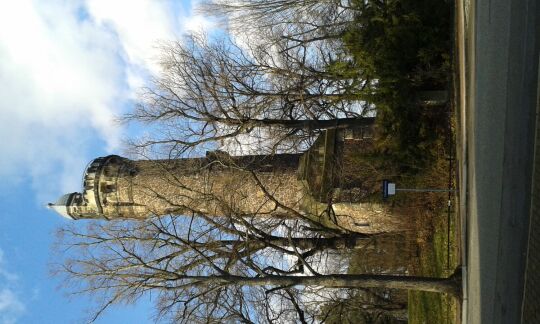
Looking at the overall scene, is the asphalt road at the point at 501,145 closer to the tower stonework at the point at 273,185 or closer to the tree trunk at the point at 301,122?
the tower stonework at the point at 273,185

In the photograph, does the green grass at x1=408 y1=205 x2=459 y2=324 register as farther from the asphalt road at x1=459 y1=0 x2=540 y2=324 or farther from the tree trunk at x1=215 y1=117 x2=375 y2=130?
the tree trunk at x1=215 y1=117 x2=375 y2=130

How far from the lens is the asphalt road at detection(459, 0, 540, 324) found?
755cm

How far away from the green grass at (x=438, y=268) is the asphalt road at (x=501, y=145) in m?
3.56

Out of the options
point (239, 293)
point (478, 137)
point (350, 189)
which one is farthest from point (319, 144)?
point (478, 137)

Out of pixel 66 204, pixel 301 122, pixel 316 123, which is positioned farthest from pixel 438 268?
pixel 66 204

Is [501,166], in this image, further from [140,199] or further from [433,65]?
[140,199]

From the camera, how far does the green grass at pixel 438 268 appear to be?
1366 cm

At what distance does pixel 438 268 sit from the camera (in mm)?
15023

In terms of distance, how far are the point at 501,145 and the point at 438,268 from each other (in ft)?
24.7

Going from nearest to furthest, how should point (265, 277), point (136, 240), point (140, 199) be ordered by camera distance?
1. point (265, 277)
2. point (136, 240)
3. point (140, 199)

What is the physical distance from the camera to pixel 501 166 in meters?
8.24

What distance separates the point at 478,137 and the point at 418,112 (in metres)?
4.84

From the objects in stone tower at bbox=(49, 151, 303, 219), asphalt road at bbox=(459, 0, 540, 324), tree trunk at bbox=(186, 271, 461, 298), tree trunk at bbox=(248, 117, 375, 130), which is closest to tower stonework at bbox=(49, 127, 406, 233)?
stone tower at bbox=(49, 151, 303, 219)

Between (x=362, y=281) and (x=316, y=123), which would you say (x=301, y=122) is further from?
(x=362, y=281)
